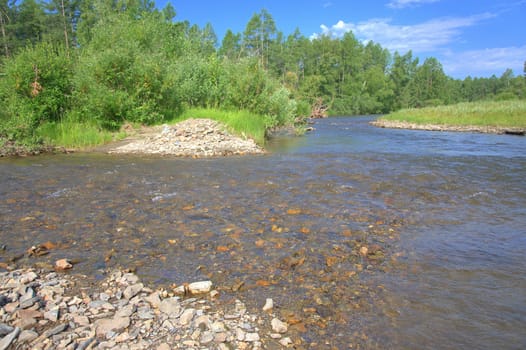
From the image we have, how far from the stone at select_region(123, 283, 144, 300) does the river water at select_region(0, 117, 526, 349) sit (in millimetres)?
303

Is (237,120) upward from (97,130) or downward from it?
upward

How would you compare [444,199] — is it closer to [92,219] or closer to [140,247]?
[140,247]

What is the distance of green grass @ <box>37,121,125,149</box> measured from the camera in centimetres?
1758

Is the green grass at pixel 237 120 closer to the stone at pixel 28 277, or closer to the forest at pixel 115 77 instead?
the forest at pixel 115 77

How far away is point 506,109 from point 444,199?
37571 millimetres

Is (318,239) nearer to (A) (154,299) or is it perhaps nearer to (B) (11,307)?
(A) (154,299)

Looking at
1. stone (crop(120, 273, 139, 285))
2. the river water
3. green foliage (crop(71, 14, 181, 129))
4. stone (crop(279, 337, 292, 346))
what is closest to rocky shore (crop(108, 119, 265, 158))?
green foliage (crop(71, 14, 181, 129))

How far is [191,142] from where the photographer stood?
709 inches

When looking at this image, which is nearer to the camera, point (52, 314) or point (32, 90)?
point (52, 314)

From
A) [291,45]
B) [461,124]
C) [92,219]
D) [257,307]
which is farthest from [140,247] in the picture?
[291,45]

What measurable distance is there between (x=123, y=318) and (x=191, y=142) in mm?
14565

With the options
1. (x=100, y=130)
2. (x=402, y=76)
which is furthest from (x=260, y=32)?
(x=100, y=130)

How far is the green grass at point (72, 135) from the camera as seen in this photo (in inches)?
692

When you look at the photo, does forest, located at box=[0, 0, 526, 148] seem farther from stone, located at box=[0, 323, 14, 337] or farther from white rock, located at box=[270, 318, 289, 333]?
white rock, located at box=[270, 318, 289, 333]
